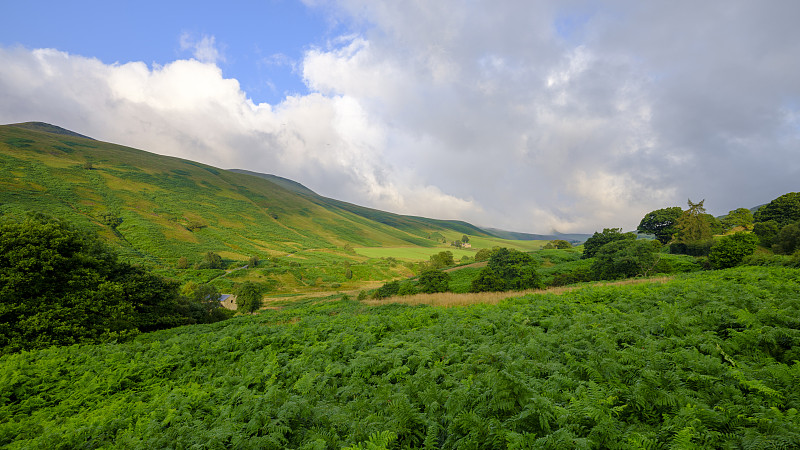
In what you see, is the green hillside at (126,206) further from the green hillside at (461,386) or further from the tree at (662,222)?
the tree at (662,222)

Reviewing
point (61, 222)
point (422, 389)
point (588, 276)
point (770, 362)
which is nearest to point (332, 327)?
point (422, 389)

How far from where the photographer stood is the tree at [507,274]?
142 ft

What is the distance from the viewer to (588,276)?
48219 millimetres

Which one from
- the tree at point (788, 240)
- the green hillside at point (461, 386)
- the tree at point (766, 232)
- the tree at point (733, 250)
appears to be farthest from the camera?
the tree at point (766, 232)

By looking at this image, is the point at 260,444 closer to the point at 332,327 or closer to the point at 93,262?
the point at 332,327

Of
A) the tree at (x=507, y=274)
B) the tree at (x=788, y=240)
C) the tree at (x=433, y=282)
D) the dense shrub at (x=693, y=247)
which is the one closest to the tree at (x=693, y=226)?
the dense shrub at (x=693, y=247)

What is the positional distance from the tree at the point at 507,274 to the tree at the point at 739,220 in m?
62.9

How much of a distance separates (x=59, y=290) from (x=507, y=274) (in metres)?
48.2

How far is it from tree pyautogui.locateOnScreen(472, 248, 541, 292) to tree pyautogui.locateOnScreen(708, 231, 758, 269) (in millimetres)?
21353

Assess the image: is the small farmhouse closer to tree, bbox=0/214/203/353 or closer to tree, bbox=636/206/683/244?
tree, bbox=0/214/203/353

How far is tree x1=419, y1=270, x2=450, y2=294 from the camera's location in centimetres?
4672

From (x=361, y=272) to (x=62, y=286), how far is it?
95212 mm

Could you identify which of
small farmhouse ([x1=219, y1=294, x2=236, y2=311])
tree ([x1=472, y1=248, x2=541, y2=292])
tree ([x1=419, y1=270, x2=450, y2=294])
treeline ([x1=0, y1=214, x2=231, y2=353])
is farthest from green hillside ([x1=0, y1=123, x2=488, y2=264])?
tree ([x1=472, y1=248, x2=541, y2=292])

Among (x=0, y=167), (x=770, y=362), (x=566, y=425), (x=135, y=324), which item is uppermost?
(x=0, y=167)
